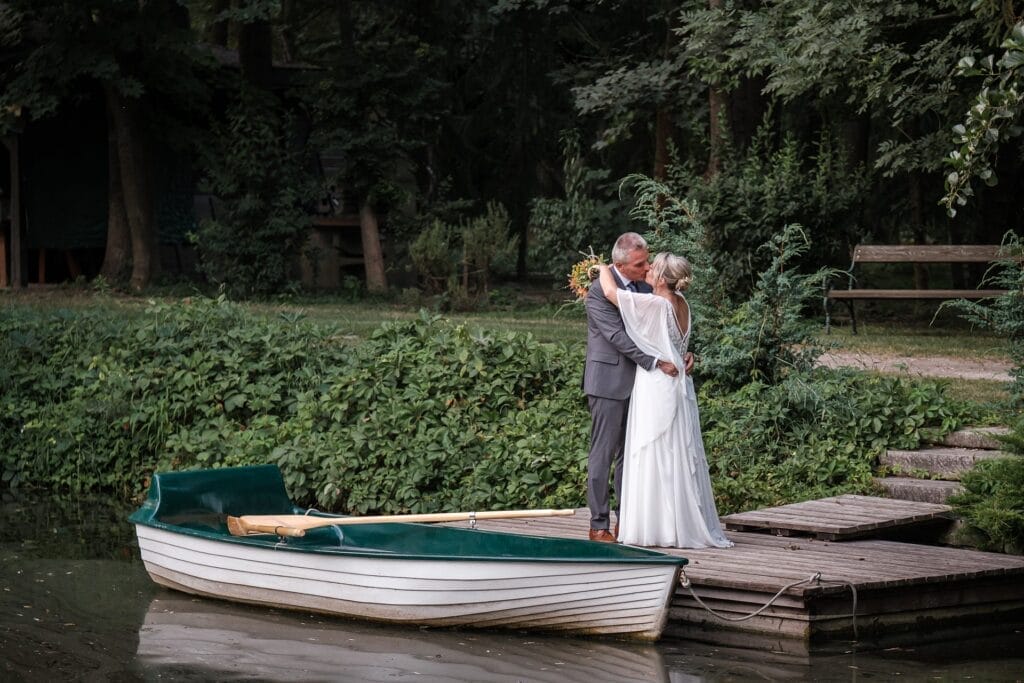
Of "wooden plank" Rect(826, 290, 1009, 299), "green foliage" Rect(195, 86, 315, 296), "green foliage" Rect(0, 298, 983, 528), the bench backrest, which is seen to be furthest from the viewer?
"green foliage" Rect(195, 86, 315, 296)

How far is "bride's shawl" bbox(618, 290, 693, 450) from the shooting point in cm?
970

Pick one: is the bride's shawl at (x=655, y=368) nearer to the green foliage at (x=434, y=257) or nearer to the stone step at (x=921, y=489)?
the stone step at (x=921, y=489)

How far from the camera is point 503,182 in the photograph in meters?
29.6

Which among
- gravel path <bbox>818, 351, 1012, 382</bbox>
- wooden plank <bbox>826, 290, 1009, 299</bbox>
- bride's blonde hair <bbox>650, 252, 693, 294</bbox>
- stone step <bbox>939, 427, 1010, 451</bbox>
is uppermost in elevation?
bride's blonde hair <bbox>650, 252, 693, 294</bbox>

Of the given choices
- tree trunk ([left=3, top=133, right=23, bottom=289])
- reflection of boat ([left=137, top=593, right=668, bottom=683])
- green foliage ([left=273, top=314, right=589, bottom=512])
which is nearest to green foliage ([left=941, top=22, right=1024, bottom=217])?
reflection of boat ([left=137, top=593, right=668, bottom=683])

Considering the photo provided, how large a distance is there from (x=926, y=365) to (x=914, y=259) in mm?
4115

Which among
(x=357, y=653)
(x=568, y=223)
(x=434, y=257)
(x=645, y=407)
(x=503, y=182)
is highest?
(x=503, y=182)

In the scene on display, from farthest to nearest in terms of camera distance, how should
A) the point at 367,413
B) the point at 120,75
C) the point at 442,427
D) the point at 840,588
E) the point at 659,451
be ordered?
the point at 120,75, the point at 367,413, the point at 442,427, the point at 659,451, the point at 840,588

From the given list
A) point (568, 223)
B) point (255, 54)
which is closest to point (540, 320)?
point (568, 223)

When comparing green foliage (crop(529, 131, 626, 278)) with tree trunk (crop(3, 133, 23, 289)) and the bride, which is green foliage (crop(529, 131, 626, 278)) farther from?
the bride

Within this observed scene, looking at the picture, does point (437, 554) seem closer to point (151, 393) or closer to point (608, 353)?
point (608, 353)

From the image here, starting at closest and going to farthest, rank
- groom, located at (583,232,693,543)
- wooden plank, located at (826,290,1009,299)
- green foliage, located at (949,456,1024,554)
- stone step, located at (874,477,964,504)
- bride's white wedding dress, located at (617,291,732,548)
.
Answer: bride's white wedding dress, located at (617,291,732,548) < groom, located at (583,232,693,543) < green foliage, located at (949,456,1024,554) < stone step, located at (874,477,964,504) < wooden plank, located at (826,290,1009,299)

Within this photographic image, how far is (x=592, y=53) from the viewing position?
90.4 ft

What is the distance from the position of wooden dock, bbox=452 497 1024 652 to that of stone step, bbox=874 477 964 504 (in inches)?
36.5
